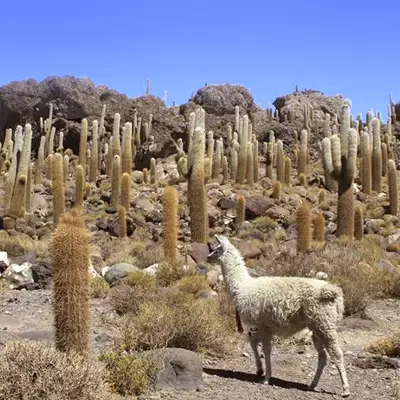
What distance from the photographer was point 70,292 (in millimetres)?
6691

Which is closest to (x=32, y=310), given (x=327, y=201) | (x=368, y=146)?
(x=327, y=201)

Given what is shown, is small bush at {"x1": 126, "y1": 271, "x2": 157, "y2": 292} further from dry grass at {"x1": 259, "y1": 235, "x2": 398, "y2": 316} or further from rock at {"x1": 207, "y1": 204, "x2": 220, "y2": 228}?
rock at {"x1": 207, "y1": 204, "x2": 220, "y2": 228}

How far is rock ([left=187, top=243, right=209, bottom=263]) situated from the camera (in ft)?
54.7

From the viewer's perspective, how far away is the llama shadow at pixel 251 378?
7397 mm

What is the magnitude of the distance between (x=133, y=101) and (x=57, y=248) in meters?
43.0

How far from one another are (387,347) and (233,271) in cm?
303

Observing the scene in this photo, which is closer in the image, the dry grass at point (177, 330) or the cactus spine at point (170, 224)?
the dry grass at point (177, 330)

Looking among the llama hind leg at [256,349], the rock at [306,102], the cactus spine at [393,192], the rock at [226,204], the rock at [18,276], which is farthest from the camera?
the rock at [306,102]

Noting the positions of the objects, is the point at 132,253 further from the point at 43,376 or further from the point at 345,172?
the point at 43,376

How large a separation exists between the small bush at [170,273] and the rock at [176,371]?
20.7 feet

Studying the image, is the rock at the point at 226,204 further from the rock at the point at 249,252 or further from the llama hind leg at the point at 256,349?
the llama hind leg at the point at 256,349

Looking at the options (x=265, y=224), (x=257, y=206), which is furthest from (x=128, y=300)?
(x=257, y=206)

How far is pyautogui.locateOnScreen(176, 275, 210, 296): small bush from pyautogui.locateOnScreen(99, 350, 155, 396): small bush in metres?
5.23

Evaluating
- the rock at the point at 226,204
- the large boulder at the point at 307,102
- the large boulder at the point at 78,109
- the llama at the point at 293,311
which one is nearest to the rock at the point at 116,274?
the llama at the point at 293,311
